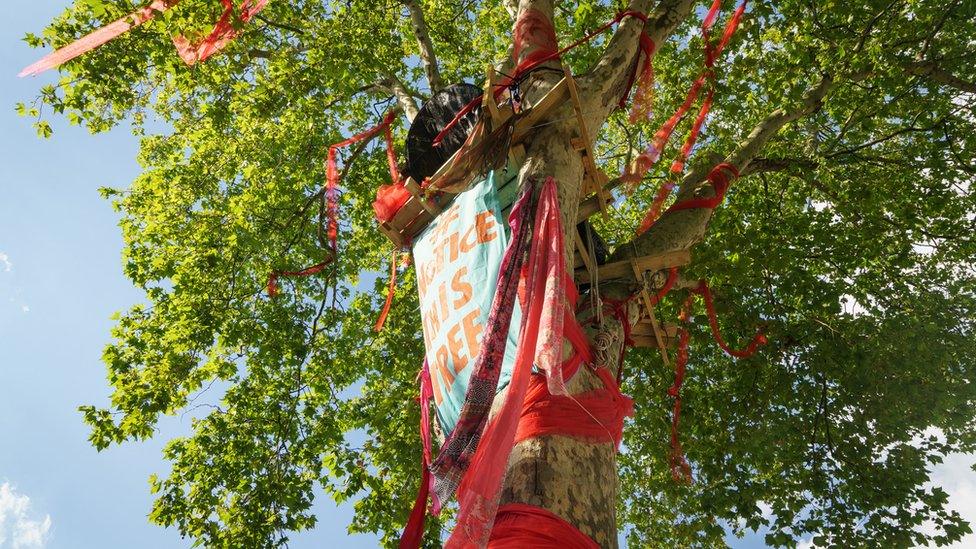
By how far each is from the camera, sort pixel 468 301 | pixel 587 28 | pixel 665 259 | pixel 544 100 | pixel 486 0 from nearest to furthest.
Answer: pixel 468 301 → pixel 544 100 → pixel 665 259 → pixel 587 28 → pixel 486 0

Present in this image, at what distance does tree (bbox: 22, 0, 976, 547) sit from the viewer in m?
6.55

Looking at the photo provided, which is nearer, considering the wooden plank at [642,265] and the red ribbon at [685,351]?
the wooden plank at [642,265]

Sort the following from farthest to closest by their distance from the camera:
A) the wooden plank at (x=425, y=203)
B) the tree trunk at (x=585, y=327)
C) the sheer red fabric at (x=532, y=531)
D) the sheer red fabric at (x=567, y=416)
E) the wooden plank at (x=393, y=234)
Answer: the wooden plank at (x=393, y=234) → the wooden plank at (x=425, y=203) → the sheer red fabric at (x=567, y=416) → the tree trunk at (x=585, y=327) → the sheer red fabric at (x=532, y=531)

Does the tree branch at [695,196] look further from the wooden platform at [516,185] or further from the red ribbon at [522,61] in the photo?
the red ribbon at [522,61]

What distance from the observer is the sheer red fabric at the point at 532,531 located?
255 cm

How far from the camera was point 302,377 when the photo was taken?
8617 mm

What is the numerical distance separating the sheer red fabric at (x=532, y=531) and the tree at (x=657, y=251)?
2.66m

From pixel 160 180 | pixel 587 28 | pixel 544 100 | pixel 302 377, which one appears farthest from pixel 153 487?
pixel 587 28

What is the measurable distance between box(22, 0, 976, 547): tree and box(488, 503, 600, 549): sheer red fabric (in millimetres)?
2660

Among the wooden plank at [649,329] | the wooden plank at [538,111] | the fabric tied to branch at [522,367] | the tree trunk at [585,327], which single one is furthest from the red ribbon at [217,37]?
the wooden plank at [649,329]

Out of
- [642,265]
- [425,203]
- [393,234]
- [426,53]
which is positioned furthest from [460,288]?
[426,53]

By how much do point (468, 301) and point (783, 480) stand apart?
210 inches

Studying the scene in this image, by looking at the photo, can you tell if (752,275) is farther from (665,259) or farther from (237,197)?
(237,197)

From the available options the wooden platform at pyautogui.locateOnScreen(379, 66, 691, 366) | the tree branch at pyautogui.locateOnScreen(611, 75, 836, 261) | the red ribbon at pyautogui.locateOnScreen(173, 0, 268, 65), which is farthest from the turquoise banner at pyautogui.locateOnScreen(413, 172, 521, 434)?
the red ribbon at pyautogui.locateOnScreen(173, 0, 268, 65)
